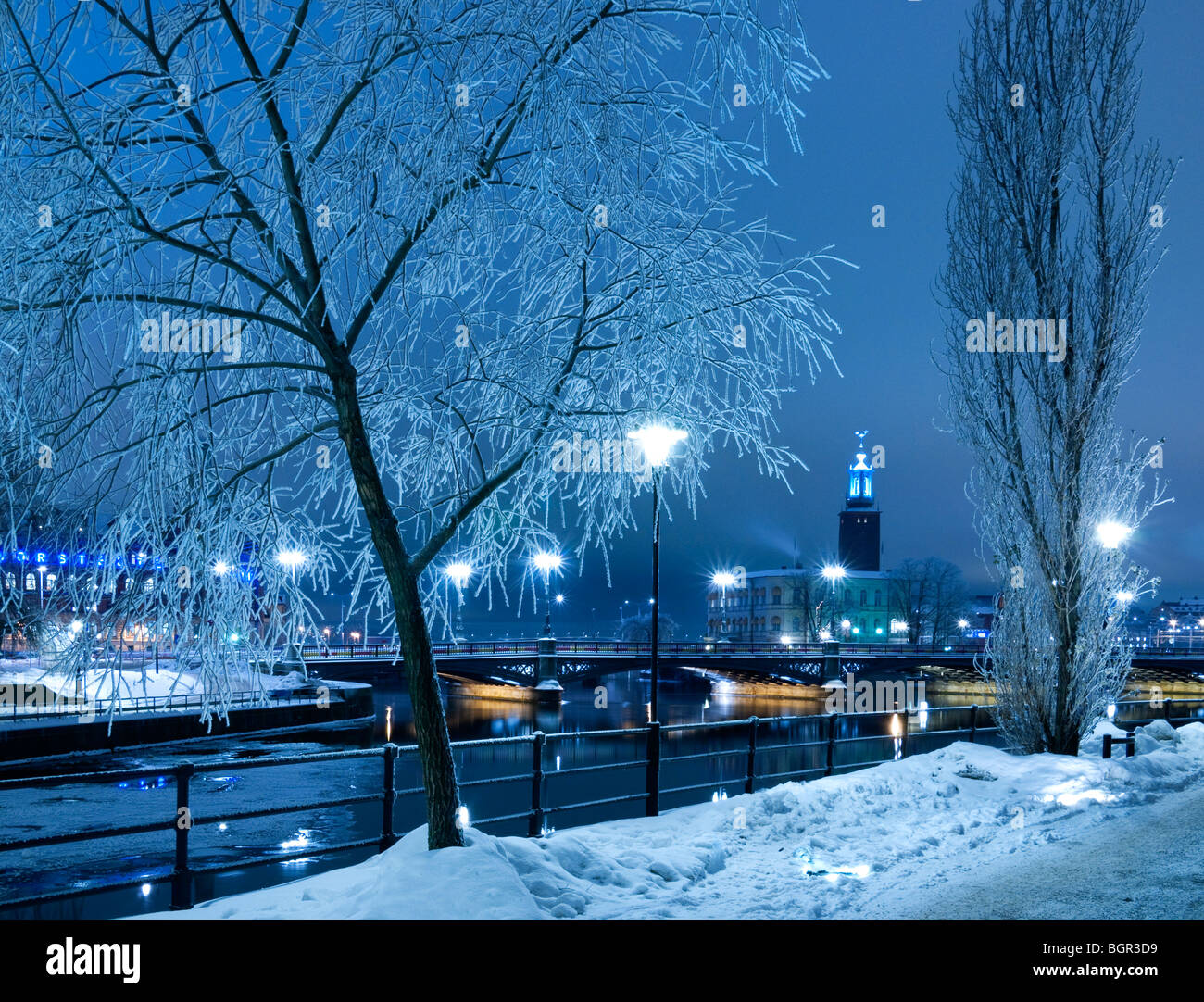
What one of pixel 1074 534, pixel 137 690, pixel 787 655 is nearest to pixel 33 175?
Result: pixel 1074 534

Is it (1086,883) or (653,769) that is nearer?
(1086,883)

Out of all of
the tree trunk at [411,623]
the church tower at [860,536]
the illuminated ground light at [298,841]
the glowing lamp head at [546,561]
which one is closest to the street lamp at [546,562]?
the glowing lamp head at [546,561]

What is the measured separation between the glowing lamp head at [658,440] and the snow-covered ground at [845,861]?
3.14 metres

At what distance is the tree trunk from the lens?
6945 mm

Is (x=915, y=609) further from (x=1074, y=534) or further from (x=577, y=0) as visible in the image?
(x=577, y=0)

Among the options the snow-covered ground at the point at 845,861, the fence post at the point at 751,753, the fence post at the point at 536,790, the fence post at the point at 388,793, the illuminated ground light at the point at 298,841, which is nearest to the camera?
the snow-covered ground at the point at 845,861

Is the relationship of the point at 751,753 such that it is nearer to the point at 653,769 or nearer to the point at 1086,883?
the point at 653,769

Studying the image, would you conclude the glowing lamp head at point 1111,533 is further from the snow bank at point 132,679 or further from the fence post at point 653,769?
the snow bank at point 132,679

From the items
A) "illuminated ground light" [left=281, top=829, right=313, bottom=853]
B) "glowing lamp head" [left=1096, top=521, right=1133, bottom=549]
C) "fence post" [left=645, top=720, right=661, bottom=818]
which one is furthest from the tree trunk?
"illuminated ground light" [left=281, top=829, right=313, bottom=853]

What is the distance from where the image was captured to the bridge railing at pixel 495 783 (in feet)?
23.4

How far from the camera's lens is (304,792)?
32.0 metres

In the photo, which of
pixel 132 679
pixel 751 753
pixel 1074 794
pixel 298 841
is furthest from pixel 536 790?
pixel 132 679

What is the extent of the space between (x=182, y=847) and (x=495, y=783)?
1033cm
